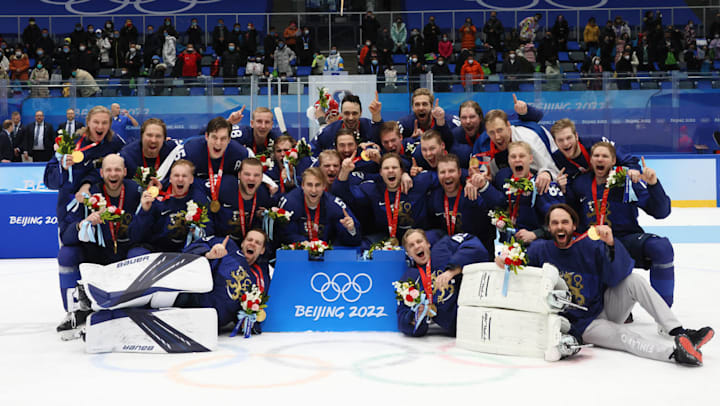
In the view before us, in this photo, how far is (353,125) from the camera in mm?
7195

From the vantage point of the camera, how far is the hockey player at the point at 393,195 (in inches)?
237

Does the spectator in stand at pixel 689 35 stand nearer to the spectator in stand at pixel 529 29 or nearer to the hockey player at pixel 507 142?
the spectator in stand at pixel 529 29

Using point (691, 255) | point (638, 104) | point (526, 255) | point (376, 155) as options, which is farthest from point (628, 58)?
point (526, 255)

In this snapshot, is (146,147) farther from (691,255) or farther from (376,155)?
(691,255)

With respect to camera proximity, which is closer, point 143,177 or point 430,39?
point 143,177

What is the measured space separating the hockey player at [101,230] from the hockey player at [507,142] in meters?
3.00

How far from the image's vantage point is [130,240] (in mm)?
5871

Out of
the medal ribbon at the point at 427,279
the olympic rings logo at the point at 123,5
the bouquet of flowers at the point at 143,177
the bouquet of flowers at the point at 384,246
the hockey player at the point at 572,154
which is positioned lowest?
the medal ribbon at the point at 427,279

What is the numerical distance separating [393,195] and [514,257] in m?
1.62

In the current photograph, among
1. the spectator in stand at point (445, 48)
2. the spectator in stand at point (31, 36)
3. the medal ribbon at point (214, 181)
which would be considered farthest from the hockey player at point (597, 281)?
the spectator in stand at point (31, 36)

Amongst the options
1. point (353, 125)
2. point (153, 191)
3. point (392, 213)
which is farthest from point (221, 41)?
point (153, 191)

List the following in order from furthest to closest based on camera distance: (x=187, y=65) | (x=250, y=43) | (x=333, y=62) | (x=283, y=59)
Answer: (x=250, y=43)
(x=283, y=59)
(x=333, y=62)
(x=187, y=65)

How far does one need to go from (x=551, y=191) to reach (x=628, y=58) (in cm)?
1300

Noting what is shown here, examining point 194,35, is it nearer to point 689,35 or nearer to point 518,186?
point 689,35
